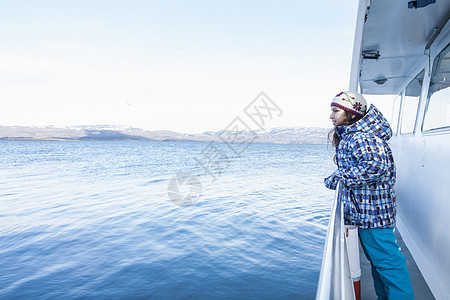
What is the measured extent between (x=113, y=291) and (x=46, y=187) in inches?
550

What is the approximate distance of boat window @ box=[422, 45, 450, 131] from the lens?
3274mm

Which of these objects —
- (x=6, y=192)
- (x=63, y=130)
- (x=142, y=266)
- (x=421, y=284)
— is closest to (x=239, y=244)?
(x=142, y=266)

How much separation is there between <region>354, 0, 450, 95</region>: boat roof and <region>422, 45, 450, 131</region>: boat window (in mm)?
359

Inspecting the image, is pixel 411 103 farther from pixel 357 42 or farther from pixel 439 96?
pixel 357 42

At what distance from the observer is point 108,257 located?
6734mm

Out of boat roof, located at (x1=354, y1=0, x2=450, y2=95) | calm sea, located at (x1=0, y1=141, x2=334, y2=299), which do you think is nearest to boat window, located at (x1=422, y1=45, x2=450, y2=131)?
boat roof, located at (x1=354, y1=0, x2=450, y2=95)

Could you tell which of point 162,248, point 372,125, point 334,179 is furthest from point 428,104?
point 162,248

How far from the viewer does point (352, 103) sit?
2.31 metres

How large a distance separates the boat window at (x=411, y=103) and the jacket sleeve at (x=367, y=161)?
3.22 meters

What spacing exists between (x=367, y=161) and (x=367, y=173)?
8 centimetres

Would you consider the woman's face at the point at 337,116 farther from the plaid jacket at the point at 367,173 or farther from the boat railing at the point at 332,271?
the boat railing at the point at 332,271

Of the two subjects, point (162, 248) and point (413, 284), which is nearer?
point (413, 284)

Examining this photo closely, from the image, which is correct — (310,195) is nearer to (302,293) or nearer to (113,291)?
(302,293)

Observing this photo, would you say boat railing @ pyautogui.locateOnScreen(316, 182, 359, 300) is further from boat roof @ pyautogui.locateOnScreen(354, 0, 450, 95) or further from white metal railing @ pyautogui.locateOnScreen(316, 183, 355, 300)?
boat roof @ pyautogui.locateOnScreen(354, 0, 450, 95)
